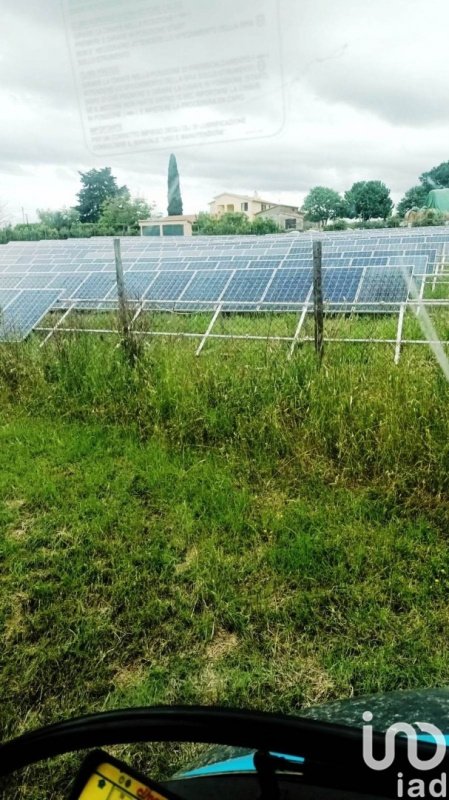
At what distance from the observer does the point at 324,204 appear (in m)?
12.1

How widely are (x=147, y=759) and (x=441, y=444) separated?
2.25 metres

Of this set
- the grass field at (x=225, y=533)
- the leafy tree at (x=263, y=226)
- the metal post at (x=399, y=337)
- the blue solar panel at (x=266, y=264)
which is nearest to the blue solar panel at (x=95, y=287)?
the blue solar panel at (x=266, y=264)

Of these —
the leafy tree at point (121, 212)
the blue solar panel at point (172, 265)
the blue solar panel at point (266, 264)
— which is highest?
the leafy tree at point (121, 212)

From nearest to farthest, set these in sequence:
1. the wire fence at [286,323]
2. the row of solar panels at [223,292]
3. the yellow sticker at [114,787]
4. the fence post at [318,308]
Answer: the yellow sticker at [114,787] < the fence post at [318,308] < the wire fence at [286,323] < the row of solar panels at [223,292]

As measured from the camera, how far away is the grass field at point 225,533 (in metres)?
2.11

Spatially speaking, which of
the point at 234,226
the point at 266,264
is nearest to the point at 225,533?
the point at 266,264

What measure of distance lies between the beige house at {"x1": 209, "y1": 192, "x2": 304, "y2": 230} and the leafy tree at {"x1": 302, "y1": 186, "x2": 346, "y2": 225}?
4.38 m

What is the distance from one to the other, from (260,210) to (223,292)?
14564mm

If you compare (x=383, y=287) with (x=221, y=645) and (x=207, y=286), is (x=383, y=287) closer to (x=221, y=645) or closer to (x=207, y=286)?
(x=207, y=286)

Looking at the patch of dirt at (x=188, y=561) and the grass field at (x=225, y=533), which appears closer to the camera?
the grass field at (x=225, y=533)

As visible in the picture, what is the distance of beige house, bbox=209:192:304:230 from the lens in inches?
684

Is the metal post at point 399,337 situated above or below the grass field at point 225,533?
above

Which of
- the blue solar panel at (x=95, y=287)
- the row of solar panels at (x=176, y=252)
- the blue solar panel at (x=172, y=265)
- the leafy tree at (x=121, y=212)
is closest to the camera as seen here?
the blue solar panel at (x=95, y=287)

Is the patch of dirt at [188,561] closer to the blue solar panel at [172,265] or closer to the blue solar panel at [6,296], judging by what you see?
the blue solar panel at [6,296]
